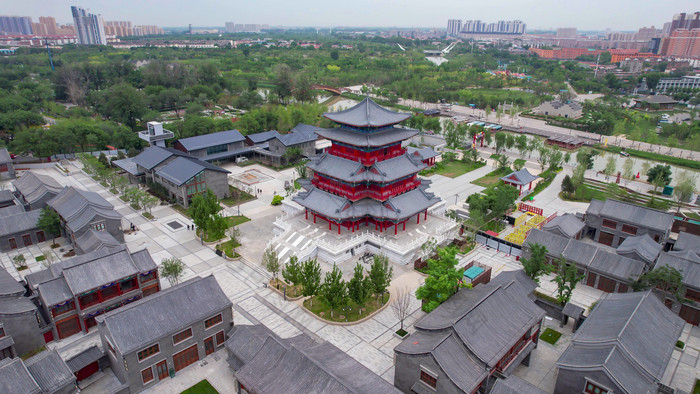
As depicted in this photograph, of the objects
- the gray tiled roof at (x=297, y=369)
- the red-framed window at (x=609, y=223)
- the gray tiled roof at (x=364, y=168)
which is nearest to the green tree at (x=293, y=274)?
the gray tiled roof at (x=297, y=369)

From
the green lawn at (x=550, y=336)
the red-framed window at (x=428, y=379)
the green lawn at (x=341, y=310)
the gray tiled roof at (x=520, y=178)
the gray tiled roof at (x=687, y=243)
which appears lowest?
the green lawn at (x=341, y=310)

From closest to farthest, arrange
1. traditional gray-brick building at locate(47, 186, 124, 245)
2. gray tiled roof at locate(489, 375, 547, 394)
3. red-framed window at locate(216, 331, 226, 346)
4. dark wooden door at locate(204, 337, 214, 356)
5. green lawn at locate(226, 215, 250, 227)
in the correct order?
gray tiled roof at locate(489, 375, 547, 394) → dark wooden door at locate(204, 337, 214, 356) → red-framed window at locate(216, 331, 226, 346) → traditional gray-brick building at locate(47, 186, 124, 245) → green lawn at locate(226, 215, 250, 227)

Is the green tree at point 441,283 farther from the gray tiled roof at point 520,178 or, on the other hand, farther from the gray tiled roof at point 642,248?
the gray tiled roof at point 520,178

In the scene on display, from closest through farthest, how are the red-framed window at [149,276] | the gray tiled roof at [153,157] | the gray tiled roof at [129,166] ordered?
1. the red-framed window at [149,276]
2. the gray tiled roof at [153,157]
3. the gray tiled roof at [129,166]

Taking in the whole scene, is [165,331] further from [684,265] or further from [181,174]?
[684,265]

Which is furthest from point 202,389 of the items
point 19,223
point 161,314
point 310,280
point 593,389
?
point 19,223

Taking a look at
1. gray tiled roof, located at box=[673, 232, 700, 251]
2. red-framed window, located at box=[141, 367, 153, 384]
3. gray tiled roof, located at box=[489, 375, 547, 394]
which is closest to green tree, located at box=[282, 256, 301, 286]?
red-framed window, located at box=[141, 367, 153, 384]

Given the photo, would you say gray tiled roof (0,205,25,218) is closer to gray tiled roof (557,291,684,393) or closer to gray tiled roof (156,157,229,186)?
gray tiled roof (156,157,229,186)

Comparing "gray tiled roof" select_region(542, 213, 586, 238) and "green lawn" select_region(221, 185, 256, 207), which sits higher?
"gray tiled roof" select_region(542, 213, 586, 238)

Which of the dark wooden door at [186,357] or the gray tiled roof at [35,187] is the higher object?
the gray tiled roof at [35,187]
